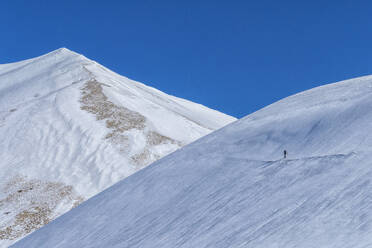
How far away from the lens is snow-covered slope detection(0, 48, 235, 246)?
25.8m

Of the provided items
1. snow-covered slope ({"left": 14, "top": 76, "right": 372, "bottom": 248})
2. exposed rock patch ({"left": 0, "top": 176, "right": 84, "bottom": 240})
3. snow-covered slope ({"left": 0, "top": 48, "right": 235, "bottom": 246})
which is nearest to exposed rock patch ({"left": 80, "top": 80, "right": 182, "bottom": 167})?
snow-covered slope ({"left": 0, "top": 48, "right": 235, "bottom": 246})

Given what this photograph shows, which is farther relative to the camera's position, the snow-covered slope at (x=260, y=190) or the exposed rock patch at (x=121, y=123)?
the exposed rock patch at (x=121, y=123)

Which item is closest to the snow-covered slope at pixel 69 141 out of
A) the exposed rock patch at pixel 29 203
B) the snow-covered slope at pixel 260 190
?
the exposed rock patch at pixel 29 203

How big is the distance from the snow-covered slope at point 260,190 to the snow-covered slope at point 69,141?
48.6 ft

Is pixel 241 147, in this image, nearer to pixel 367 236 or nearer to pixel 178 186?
pixel 178 186

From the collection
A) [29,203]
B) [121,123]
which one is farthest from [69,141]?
[29,203]

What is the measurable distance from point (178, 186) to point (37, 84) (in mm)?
46700

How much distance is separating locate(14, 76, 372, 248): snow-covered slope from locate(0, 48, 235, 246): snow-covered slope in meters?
14.8

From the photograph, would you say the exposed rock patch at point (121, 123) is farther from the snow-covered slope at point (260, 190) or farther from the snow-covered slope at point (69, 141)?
the snow-covered slope at point (260, 190)

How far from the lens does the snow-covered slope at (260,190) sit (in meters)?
5.25

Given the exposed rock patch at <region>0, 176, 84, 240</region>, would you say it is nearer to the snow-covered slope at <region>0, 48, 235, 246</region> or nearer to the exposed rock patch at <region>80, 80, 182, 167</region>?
the snow-covered slope at <region>0, 48, 235, 246</region>

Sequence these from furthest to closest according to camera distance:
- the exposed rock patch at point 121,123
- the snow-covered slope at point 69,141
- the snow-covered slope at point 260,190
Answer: the exposed rock patch at point 121,123 → the snow-covered slope at point 69,141 → the snow-covered slope at point 260,190

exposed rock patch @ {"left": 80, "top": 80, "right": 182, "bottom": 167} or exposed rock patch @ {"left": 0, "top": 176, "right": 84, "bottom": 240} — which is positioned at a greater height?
exposed rock patch @ {"left": 80, "top": 80, "right": 182, "bottom": 167}

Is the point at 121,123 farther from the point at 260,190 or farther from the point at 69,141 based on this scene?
the point at 260,190
